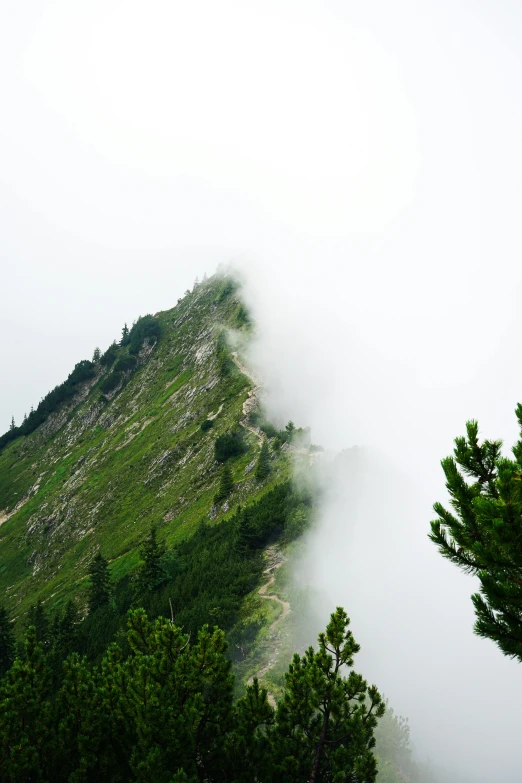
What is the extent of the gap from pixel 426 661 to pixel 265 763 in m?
37.2

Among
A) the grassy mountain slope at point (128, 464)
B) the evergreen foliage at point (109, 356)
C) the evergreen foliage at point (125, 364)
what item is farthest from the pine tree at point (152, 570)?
the evergreen foliage at point (109, 356)

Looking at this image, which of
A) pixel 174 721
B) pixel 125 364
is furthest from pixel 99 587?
pixel 125 364

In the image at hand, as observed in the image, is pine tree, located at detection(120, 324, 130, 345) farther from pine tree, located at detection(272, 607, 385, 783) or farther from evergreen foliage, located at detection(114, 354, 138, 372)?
pine tree, located at detection(272, 607, 385, 783)

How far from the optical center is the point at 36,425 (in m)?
184

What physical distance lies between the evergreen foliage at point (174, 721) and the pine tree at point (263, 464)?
56.0 metres

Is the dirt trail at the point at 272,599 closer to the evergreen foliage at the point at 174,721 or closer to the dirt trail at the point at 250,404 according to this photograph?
the evergreen foliage at the point at 174,721

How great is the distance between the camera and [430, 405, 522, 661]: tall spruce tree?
8695mm

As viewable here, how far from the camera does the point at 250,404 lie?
101688mm

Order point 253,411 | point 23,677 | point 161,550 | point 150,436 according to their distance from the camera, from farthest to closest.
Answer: point 150,436
point 253,411
point 161,550
point 23,677

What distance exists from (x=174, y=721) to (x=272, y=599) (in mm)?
29530

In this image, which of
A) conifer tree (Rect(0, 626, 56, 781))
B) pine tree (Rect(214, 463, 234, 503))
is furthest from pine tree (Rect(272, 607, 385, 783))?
pine tree (Rect(214, 463, 234, 503))

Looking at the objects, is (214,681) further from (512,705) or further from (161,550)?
(161,550)

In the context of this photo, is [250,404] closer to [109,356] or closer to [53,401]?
[109,356]

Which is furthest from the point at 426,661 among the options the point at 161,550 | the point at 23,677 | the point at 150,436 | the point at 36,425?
the point at 36,425
